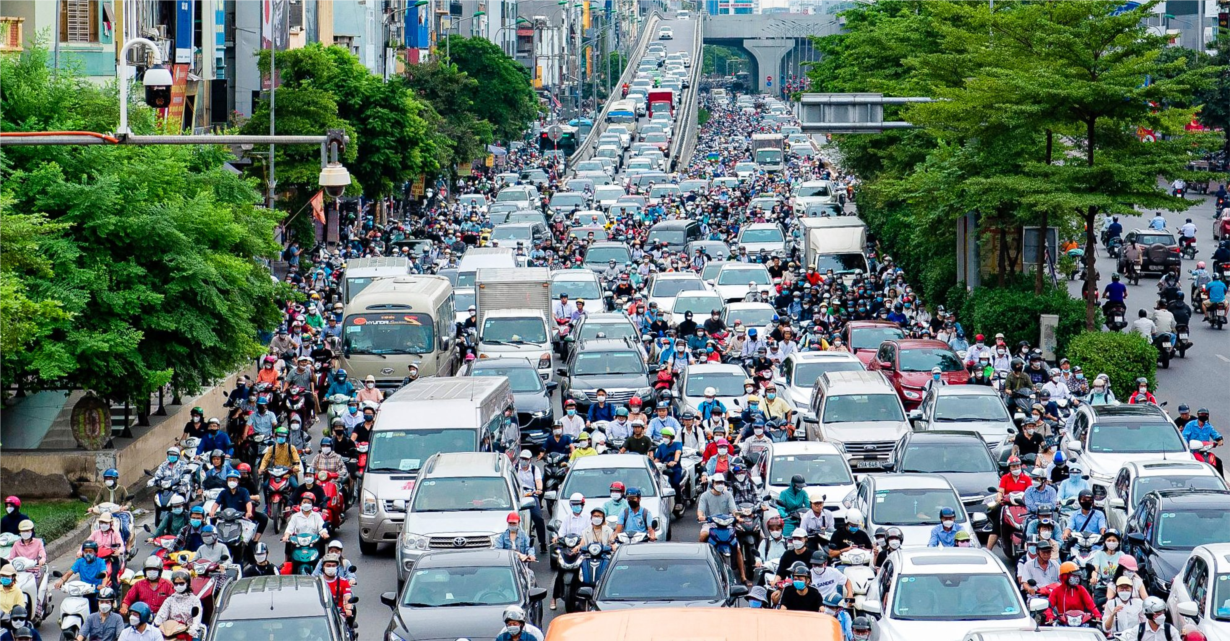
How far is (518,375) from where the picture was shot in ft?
100

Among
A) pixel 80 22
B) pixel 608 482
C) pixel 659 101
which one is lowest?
pixel 608 482

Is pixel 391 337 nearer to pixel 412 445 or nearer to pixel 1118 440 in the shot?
pixel 412 445

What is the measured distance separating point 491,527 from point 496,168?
8221cm

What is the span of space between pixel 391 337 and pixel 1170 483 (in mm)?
16259

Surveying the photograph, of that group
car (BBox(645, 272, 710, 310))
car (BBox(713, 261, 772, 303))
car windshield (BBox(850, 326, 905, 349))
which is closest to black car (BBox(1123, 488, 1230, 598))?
car windshield (BBox(850, 326, 905, 349))

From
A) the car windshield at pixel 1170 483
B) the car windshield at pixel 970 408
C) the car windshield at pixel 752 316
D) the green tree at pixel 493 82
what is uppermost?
the green tree at pixel 493 82

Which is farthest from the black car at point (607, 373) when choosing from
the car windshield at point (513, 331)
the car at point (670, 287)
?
the car at point (670, 287)

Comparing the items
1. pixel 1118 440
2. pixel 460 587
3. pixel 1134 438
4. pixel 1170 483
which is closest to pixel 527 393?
pixel 1118 440

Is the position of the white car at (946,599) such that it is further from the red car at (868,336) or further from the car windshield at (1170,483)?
the red car at (868,336)

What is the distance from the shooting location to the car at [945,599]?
51.4 feet

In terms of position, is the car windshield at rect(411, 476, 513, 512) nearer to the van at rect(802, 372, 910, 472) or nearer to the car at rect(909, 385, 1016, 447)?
the van at rect(802, 372, 910, 472)

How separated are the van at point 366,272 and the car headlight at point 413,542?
19836mm

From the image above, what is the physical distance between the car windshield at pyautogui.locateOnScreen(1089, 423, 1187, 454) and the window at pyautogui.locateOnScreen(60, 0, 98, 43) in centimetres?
2499

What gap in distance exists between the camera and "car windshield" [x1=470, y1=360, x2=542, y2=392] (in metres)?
30.3
